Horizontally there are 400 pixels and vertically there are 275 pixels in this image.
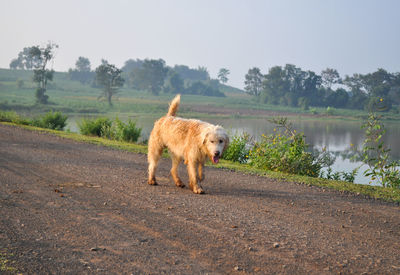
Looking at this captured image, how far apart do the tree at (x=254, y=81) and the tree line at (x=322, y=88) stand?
0.43 meters

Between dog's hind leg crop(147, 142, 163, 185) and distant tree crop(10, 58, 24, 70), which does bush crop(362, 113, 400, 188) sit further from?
distant tree crop(10, 58, 24, 70)

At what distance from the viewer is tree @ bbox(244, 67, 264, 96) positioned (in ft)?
389

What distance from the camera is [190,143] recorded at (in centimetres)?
749

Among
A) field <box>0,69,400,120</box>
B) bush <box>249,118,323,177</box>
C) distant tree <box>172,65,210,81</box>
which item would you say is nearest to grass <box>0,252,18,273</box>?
bush <box>249,118,323,177</box>

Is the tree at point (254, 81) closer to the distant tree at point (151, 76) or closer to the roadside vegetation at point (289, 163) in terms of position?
the distant tree at point (151, 76)

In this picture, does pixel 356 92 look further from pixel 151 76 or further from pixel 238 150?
pixel 238 150

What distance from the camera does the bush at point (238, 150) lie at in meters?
14.0

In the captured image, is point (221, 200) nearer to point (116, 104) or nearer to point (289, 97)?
point (116, 104)

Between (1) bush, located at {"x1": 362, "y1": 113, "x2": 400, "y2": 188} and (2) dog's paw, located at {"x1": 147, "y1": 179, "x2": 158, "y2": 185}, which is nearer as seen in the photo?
(2) dog's paw, located at {"x1": 147, "y1": 179, "x2": 158, "y2": 185}

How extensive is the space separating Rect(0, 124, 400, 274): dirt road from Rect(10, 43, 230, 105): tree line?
2602 inches

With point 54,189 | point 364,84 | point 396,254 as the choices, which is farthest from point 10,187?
point 364,84

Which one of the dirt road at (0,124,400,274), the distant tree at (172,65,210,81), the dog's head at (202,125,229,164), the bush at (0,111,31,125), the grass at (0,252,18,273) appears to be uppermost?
the distant tree at (172,65,210,81)

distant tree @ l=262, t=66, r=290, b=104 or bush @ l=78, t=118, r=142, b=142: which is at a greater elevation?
distant tree @ l=262, t=66, r=290, b=104

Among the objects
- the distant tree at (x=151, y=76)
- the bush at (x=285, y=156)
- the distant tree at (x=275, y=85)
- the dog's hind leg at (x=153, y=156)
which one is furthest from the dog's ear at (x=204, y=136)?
the distant tree at (x=151, y=76)
